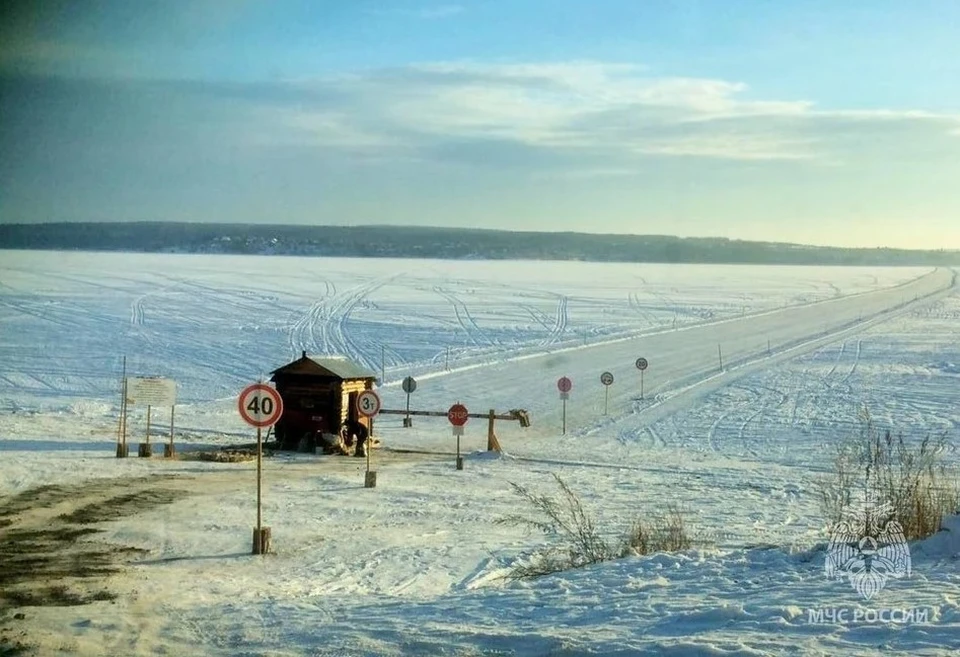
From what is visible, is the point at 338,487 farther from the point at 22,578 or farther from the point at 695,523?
the point at 22,578

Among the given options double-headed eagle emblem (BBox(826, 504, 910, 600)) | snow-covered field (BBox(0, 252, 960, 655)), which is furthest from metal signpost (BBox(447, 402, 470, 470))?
double-headed eagle emblem (BBox(826, 504, 910, 600))

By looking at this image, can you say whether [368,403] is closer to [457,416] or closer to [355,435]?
[457,416]

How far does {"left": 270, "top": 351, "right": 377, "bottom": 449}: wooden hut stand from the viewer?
25375 millimetres

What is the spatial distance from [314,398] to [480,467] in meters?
4.75

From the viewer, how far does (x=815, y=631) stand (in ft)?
25.0

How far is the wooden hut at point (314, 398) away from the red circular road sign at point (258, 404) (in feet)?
35.4

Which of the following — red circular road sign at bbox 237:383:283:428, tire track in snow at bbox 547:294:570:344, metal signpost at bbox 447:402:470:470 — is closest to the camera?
red circular road sign at bbox 237:383:283:428

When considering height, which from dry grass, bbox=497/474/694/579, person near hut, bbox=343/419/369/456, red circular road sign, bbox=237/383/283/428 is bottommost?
person near hut, bbox=343/419/369/456

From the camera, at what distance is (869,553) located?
9.70m

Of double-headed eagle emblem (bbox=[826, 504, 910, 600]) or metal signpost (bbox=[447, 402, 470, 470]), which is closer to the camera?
double-headed eagle emblem (bbox=[826, 504, 910, 600])

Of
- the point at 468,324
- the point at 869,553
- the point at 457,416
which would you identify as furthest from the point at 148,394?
the point at 468,324

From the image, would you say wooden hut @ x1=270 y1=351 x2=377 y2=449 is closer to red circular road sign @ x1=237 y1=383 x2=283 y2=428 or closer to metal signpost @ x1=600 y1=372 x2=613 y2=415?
metal signpost @ x1=600 y1=372 x2=613 y2=415

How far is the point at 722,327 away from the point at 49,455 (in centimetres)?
4648

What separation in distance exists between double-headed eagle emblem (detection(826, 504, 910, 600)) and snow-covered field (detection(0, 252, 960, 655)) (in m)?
0.19
